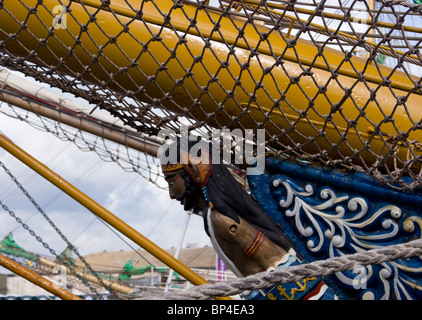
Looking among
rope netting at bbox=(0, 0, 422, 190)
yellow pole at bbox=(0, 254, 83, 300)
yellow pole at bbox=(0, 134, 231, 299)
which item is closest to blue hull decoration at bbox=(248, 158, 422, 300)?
rope netting at bbox=(0, 0, 422, 190)

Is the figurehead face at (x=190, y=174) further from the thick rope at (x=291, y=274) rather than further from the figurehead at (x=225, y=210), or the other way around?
the thick rope at (x=291, y=274)

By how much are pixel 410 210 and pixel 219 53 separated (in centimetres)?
78

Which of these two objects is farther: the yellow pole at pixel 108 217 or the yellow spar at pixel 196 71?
the yellow pole at pixel 108 217

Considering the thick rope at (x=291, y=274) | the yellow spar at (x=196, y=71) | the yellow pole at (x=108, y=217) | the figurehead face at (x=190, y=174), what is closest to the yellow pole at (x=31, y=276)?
the yellow pole at (x=108, y=217)

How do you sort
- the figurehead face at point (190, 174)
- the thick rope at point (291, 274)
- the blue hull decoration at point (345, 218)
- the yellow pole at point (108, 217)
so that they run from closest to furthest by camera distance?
the thick rope at point (291, 274), the blue hull decoration at point (345, 218), the figurehead face at point (190, 174), the yellow pole at point (108, 217)

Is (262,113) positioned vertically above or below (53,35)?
below

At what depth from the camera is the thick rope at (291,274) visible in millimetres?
1141

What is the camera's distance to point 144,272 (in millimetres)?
11820

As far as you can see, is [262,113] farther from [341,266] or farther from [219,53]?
[341,266]

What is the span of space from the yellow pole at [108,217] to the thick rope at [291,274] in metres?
0.80

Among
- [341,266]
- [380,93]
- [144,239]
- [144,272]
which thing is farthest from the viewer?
[144,272]

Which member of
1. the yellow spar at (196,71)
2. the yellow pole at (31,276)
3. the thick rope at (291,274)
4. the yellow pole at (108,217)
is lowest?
the thick rope at (291,274)

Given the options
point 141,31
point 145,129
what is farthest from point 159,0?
point 145,129

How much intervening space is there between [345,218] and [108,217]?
0.85m
